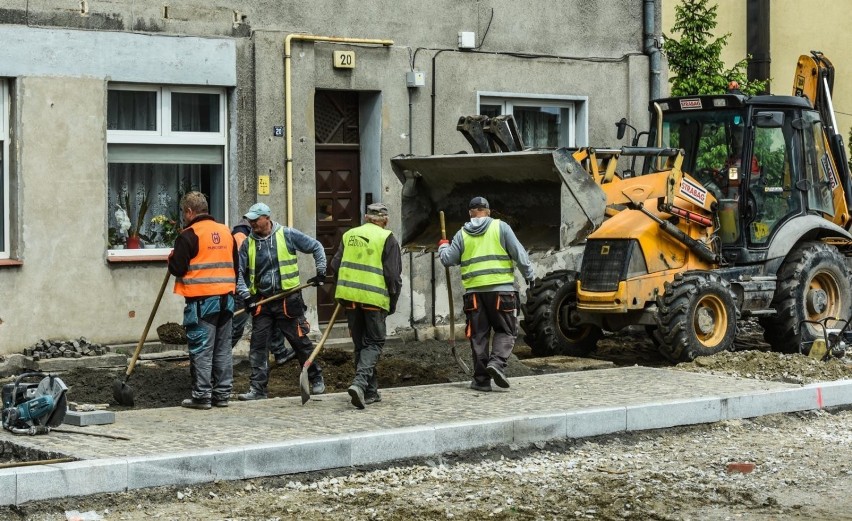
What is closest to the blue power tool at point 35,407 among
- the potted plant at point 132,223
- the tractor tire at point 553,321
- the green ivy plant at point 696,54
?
the potted plant at point 132,223

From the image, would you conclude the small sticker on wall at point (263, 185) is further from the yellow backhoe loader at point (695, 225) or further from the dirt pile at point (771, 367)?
the dirt pile at point (771, 367)

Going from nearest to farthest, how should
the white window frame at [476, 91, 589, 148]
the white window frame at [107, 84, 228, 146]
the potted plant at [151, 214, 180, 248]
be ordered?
the white window frame at [107, 84, 228, 146] → the potted plant at [151, 214, 180, 248] → the white window frame at [476, 91, 589, 148]

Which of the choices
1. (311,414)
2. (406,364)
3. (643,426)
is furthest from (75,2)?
(643,426)

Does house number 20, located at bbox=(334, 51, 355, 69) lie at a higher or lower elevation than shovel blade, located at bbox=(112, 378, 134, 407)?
higher

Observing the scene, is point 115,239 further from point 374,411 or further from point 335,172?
point 374,411

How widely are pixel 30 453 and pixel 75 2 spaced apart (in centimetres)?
782

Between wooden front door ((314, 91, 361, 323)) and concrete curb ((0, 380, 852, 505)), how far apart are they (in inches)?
280

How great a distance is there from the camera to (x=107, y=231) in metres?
16.2

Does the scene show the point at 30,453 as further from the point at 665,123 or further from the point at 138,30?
the point at 665,123

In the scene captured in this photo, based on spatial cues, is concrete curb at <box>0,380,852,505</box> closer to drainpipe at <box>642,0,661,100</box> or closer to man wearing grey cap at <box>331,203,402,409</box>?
man wearing grey cap at <box>331,203,402,409</box>

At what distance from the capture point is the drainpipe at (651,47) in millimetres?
20562

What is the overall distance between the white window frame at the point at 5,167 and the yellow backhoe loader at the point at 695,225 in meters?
4.35

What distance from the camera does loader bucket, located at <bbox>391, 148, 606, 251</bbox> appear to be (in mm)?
14352

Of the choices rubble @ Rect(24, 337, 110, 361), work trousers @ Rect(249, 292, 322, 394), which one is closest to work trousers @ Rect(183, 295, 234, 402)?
work trousers @ Rect(249, 292, 322, 394)
